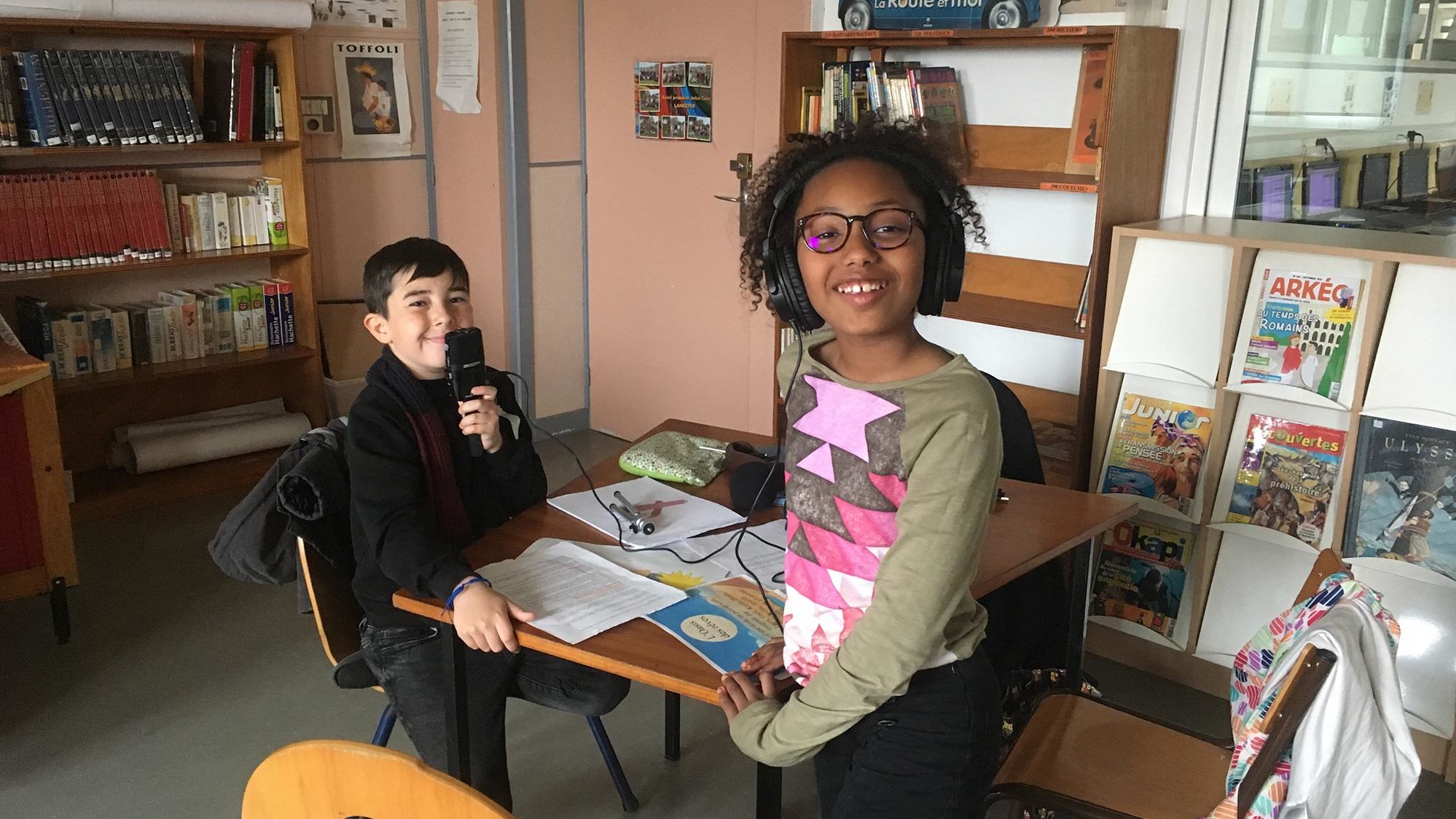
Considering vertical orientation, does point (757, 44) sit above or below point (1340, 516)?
above

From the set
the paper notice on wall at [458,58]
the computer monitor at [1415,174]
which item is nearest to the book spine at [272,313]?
the paper notice on wall at [458,58]

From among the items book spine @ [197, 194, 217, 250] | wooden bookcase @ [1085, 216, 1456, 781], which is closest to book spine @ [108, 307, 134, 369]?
book spine @ [197, 194, 217, 250]

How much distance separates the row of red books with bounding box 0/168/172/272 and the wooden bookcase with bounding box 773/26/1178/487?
2.15m

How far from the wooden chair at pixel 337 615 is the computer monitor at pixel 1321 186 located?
8.31ft

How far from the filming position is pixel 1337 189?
9.66ft

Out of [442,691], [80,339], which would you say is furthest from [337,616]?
[80,339]

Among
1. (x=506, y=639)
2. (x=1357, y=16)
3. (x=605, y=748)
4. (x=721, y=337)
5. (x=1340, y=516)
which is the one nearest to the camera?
(x=506, y=639)

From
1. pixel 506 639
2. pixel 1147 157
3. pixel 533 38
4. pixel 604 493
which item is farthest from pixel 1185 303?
pixel 533 38

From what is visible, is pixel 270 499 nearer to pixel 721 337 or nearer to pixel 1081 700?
pixel 1081 700

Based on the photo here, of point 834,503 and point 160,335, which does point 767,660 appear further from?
point 160,335

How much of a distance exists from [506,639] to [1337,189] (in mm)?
2498

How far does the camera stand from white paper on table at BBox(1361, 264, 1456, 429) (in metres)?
2.43

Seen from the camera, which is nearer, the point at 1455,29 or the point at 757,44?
the point at 1455,29

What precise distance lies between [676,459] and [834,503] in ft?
3.01
